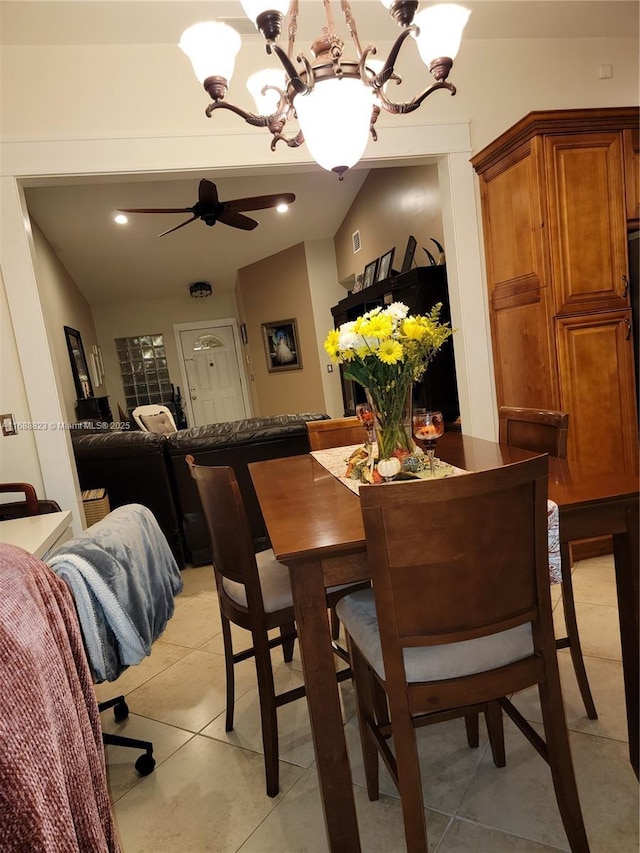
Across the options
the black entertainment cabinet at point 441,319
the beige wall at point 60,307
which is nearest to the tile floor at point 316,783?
the black entertainment cabinet at point 441,319

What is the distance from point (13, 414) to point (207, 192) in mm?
2169

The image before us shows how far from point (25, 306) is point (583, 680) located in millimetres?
2876

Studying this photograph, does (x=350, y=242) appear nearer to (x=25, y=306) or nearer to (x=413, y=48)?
(x=413, y=48)

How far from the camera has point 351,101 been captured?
5.10ft

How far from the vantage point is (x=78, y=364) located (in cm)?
522

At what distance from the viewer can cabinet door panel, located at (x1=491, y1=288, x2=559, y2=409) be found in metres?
2.55

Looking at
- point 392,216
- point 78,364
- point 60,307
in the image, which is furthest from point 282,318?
point 60,307

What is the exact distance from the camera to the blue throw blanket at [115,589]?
1.19 meters

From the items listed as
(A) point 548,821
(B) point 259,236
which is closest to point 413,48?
(A) point 548,821

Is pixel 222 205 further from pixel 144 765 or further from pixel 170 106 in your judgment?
pixel 144 765

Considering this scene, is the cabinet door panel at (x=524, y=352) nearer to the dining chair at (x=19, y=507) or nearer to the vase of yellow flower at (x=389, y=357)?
the vase of yellow flower at (x=389, y=357)

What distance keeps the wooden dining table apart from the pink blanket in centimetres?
45

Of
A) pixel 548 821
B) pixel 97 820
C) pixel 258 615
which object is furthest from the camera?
pixel 258 615

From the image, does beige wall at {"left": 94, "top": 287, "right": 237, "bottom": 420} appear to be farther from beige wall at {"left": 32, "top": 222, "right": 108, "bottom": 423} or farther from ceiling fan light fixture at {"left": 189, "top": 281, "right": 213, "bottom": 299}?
beige wall at {"left": 32, "top": 222, "right": 108, "bottom": 423}
